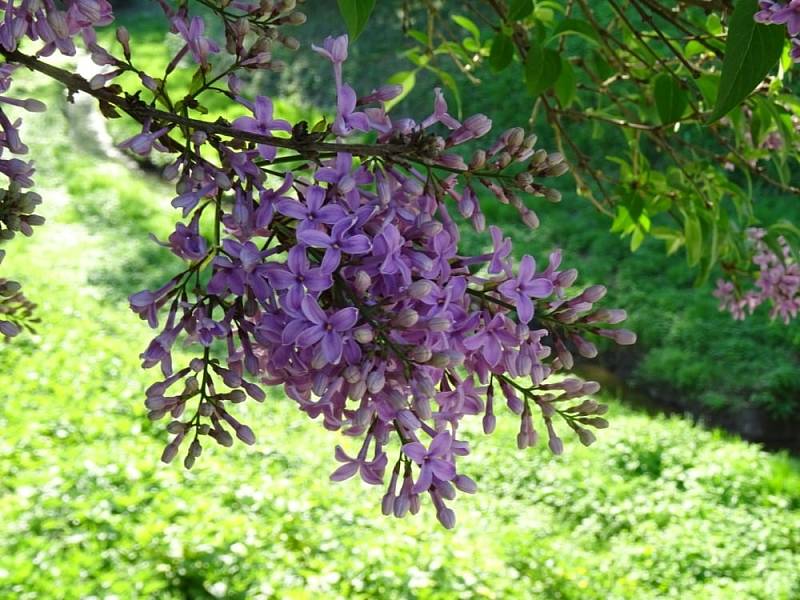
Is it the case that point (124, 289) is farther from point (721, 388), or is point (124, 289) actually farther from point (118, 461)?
point (721, 388)

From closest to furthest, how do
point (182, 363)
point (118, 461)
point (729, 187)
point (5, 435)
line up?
point (729, 187)
point (118, 461)
point (5, 435)
point (182, 363)

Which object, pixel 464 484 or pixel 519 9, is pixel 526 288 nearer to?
pixel 464 484

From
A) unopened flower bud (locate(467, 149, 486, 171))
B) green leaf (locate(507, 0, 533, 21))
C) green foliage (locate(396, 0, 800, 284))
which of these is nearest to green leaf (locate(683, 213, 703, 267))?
green foliage (locate(396, 0, 800, 284))

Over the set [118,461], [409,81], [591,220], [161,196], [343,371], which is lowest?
[343,371]

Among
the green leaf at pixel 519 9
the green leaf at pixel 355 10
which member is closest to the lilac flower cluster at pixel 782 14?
the green leaf at pixel 355 10

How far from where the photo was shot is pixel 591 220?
9648mm

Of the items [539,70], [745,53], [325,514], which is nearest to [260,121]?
[745,53]

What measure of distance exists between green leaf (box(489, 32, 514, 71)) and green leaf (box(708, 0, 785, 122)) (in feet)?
2.73

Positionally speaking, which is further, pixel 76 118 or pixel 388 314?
pixel 76 118

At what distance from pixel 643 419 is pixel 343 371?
20.6 ft

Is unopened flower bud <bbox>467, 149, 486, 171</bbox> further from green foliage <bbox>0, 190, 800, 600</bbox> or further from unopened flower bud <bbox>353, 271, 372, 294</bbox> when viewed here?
green foliage <bbox>0, 190, 800, 600</bbox>

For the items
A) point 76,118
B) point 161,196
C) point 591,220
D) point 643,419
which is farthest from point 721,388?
point 76,118

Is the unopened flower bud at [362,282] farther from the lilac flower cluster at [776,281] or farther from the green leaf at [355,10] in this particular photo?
the lilac flower cluster at [776,281]

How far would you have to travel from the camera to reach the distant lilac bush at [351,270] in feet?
2.20
